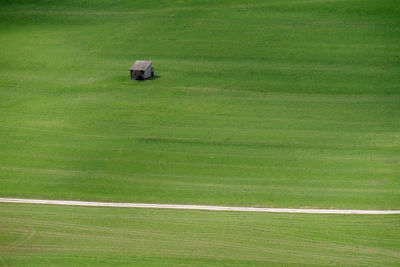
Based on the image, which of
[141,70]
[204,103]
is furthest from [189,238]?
[141,70]

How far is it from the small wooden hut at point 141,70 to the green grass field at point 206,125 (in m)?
0.74

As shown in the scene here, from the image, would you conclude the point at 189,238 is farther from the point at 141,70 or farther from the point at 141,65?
the point at 141,65

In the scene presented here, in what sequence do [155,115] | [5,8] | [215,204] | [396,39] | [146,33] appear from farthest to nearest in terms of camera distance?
[5,8] → [146,33] → [396,39] → [155,115] → [215,204]

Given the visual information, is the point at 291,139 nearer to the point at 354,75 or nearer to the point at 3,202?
the point at 354,75

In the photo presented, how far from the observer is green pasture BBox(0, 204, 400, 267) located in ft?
88.2

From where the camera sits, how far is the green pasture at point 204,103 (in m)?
33.9

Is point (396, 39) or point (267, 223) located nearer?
point (267, 223)

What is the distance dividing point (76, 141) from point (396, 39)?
27610 millimetres

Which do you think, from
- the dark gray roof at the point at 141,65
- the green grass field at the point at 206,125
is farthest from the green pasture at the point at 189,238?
the dark gray roof at the point at 141,65

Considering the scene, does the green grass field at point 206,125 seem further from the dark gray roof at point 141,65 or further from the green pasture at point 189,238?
the dark gray roof at point 141,65

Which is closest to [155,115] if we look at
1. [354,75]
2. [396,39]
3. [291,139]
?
[291,139]

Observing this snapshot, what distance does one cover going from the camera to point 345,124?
40.0 meters

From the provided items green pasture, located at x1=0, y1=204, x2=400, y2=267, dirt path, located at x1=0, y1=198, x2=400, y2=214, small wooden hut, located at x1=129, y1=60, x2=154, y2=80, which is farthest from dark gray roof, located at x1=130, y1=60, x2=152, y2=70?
green pasture, located at x1=0, y1=204, x2=400, y2=267

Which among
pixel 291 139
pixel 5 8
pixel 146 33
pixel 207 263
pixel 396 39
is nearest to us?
pixel 207 263
